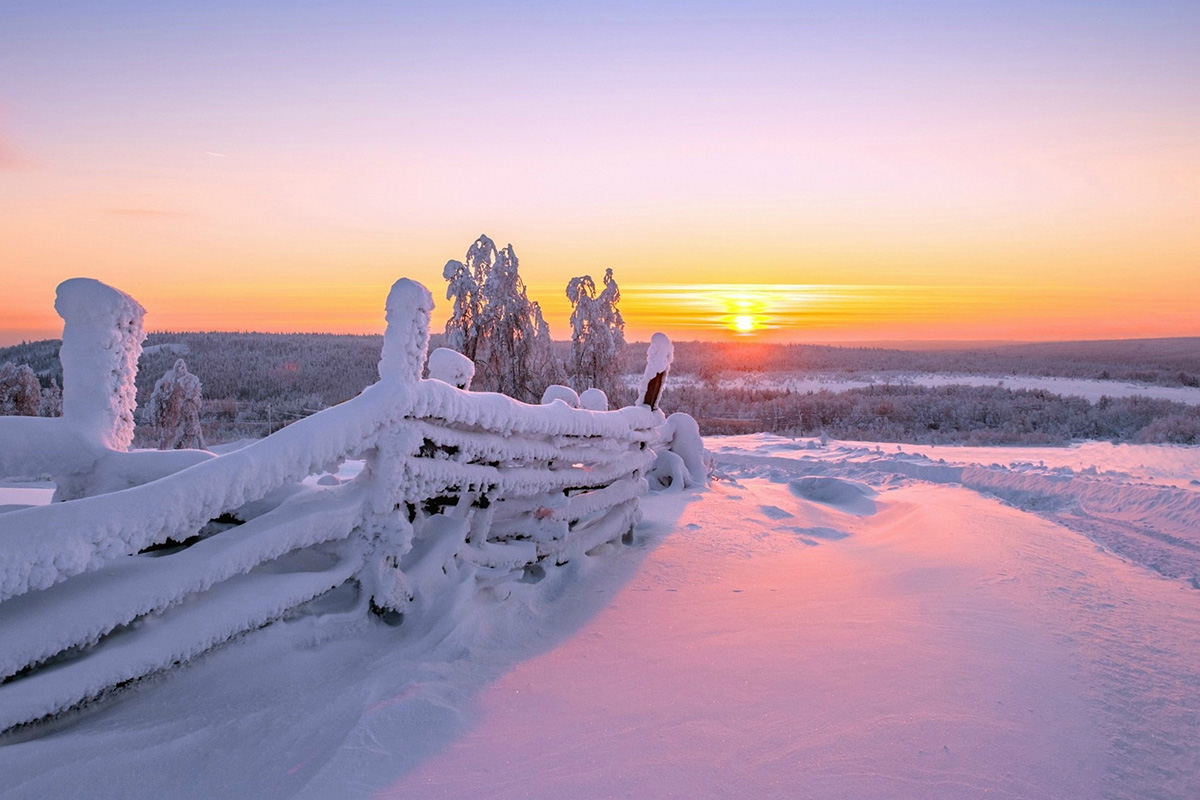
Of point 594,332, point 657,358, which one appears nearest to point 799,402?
point 594,332

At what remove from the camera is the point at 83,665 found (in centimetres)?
238

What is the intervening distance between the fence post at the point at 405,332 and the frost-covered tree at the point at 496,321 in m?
15.7

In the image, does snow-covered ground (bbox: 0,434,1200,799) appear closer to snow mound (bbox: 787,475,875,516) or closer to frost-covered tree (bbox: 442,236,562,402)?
snow mound (bbox: 787,475,875,516)

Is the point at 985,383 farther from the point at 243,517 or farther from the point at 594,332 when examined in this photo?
the point at 243,517

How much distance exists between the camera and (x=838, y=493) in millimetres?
9508

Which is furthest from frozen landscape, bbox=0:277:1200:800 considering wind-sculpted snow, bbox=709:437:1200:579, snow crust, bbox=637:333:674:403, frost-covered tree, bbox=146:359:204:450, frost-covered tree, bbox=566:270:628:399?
frost-covered tree, bbox=566:270:628:399

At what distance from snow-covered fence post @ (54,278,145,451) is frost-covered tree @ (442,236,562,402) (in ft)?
51.5

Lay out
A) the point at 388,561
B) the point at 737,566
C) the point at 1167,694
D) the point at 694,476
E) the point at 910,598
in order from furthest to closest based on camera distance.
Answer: the point at 694,476 < the point at 737,566 < the point at 910,598 < the point at 388,561 < the point at 1167,694

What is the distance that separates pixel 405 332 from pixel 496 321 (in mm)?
16298

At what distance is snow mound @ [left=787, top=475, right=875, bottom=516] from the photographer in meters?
8.59

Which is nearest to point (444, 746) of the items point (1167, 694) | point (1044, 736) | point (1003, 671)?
point (1044, 736)

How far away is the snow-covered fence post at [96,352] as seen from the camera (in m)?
3.24

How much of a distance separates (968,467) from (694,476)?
5.10 m

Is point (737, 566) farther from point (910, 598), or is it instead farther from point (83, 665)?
point (83, 665)
